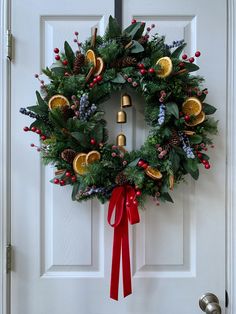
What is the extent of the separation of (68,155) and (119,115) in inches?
8.8

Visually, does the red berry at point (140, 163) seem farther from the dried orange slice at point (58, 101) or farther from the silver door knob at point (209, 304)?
the silver door knob at point (209, 304)

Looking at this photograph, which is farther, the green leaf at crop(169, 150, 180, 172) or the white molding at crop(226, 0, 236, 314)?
the white molding at crop(226, 0, 236, 314)

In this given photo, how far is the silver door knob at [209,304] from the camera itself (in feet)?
3.06

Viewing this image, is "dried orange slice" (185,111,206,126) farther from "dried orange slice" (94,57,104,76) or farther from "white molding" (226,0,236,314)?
"dried orange slice" (94,57,104,76)

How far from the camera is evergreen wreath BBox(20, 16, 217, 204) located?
0.85m

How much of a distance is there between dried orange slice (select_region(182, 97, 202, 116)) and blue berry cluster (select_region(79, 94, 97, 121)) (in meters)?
0.30

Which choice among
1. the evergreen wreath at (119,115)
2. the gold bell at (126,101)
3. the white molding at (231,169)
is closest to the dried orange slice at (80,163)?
the evergreen wreath at (119,115)

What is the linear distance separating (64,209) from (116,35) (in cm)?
65

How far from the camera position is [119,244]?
90 centimetres

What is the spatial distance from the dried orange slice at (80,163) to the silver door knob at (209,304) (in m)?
0.66

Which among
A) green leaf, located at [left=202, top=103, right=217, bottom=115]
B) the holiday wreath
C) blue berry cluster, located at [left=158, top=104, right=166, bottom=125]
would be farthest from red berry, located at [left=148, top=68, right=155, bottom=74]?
green leaf, located at [left=202, top=103, right=217, bottom=115]

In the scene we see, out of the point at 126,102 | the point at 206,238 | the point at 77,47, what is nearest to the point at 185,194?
the point at 206,238

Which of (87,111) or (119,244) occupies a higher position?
(87,111)

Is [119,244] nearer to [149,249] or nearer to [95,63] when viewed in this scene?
[149,249]
